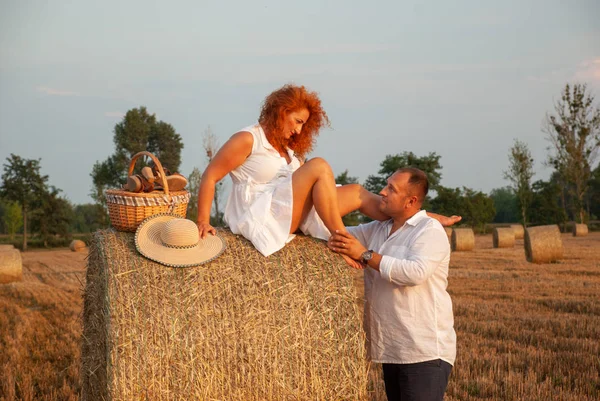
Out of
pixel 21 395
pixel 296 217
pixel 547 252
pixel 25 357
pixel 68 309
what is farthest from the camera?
pixel 547 252

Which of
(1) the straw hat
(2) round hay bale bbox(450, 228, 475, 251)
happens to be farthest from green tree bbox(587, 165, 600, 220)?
(1) the straw hat

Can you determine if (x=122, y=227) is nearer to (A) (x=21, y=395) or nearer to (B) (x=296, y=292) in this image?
(B) (x=296, y=292)

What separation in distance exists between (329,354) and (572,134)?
40.8 meters

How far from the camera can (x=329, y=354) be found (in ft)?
12.6

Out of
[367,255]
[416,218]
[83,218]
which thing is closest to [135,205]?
[367,255]

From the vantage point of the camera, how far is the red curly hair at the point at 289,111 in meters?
4.25

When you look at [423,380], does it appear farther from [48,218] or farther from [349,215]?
[48,218]

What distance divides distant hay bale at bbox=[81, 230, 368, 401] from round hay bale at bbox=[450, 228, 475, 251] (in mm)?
18550

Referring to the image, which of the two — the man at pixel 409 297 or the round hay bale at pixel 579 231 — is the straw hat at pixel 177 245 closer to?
the man at pixel 409 297

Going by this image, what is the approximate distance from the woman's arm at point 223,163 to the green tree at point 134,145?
42.2 m

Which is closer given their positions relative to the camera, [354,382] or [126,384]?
[126,384]

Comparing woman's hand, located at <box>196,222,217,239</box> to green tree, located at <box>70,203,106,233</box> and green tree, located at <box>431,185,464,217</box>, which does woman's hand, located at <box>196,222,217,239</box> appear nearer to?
green tree, located at <box>431,185,464,217</box>

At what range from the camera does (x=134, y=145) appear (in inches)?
2096

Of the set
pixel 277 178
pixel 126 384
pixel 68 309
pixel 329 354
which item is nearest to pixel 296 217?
pixel 277 178
